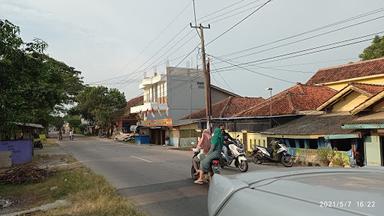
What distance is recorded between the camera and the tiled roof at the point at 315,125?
18.8m

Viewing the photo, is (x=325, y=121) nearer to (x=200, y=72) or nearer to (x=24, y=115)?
(x=24, y=115)

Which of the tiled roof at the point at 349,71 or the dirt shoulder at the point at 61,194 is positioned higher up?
A: the tiled roof at the point at 349,71

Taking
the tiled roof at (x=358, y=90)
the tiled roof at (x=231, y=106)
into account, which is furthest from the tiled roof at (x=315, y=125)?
the tiled roof at (x=231, y=106)

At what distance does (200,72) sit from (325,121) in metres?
28.6

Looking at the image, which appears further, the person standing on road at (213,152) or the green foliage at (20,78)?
the green foliage at (20,78)

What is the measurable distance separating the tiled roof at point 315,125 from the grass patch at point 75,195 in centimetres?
1112

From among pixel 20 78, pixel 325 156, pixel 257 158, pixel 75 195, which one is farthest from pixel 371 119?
pixel 20 78

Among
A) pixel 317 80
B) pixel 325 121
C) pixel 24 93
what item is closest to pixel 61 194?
pixel 24 93

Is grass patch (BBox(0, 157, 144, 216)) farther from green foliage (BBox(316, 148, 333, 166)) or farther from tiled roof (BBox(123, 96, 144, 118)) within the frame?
tiled roof (BBox(123, 96, 144, 118))

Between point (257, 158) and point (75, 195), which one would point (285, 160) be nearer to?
point (257, 158)

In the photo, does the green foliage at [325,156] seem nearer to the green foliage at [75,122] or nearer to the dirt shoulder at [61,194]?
the dirt shoulder at [61,194]

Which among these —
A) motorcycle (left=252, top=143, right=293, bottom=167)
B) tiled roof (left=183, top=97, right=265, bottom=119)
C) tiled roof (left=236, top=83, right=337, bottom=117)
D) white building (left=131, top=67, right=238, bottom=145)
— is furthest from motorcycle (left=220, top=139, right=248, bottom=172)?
white building (left=131, top=67, right=238, bottom=145)

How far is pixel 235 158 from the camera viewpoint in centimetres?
1500

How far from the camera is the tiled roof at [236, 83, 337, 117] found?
25.0m
